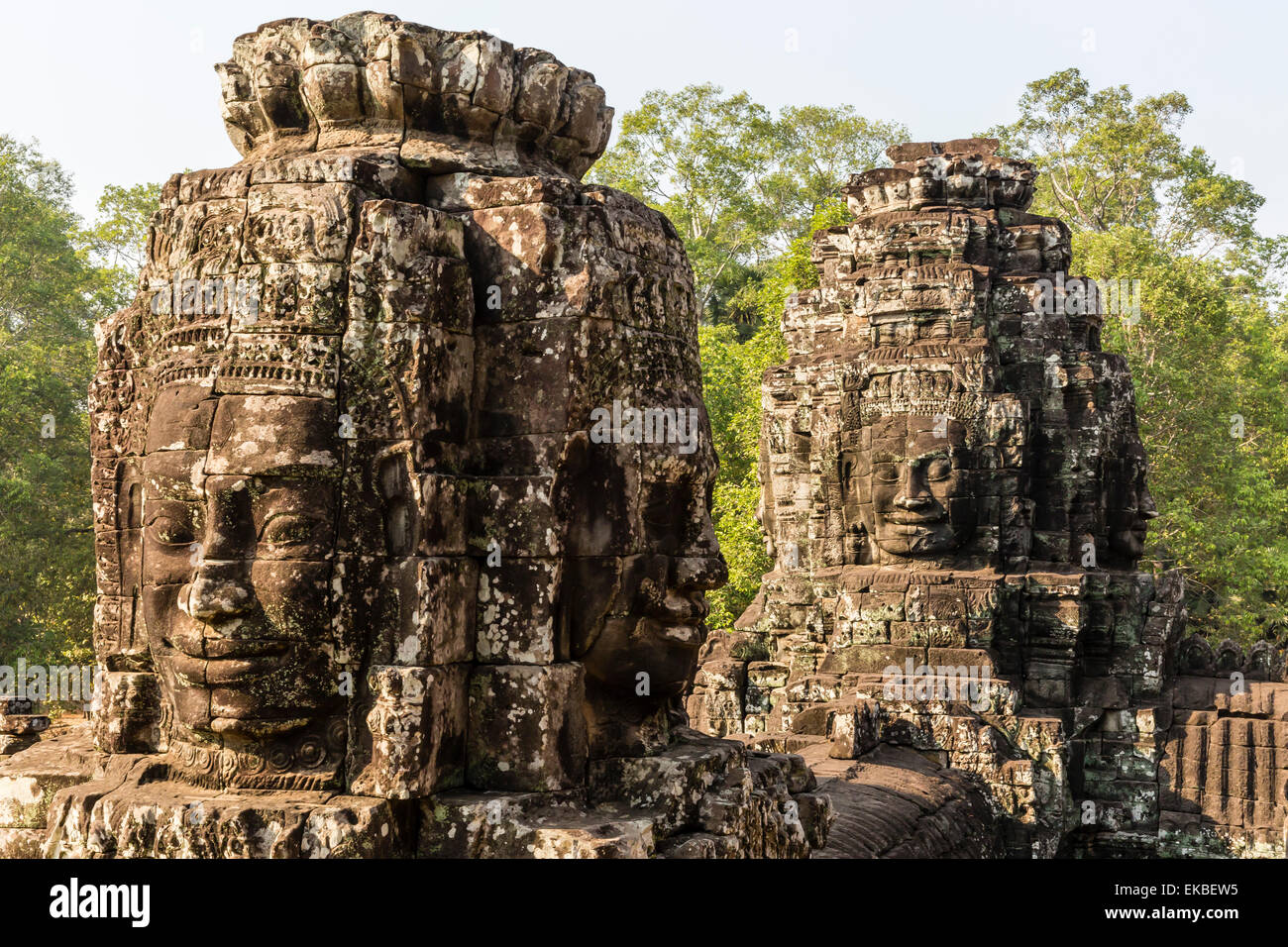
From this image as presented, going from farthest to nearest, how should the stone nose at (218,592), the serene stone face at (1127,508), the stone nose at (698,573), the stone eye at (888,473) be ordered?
the serene stone face at (1127,508)
the stone eye at (888,473)
the stone nose at (698,573)
the stone nose at (218,592)

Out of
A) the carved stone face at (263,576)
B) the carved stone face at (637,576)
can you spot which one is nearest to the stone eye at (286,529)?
the carved stone face at (263,576)

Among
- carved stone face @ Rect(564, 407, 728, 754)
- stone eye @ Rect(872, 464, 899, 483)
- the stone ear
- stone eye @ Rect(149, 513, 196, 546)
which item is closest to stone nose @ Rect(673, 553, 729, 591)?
carved stone face @ Rect(564, 407, 728, 754)

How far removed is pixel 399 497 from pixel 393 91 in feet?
5.54

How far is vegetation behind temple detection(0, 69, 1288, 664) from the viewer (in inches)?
768

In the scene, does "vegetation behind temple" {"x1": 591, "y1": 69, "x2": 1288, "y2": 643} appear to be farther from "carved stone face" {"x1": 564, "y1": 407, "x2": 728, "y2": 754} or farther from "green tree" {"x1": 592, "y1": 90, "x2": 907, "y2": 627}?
"carved stone face" {"x1": 564, "y1": 407, "x2": 728, "y2": 754}

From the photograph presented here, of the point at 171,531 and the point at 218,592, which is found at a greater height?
the point at 171,531

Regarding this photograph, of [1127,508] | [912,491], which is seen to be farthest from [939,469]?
[1127,508]

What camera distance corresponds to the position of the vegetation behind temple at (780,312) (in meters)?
19.5

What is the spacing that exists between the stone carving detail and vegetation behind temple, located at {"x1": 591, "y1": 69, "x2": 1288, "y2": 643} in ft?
54.7

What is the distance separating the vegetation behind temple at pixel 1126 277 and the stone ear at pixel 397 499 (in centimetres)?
1720

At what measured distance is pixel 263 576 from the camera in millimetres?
4938

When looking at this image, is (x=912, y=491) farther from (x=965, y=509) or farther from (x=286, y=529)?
(x=286, y=529)

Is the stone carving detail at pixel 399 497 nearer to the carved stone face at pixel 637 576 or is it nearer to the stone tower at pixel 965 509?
the carved stone face at pixel 637 576
